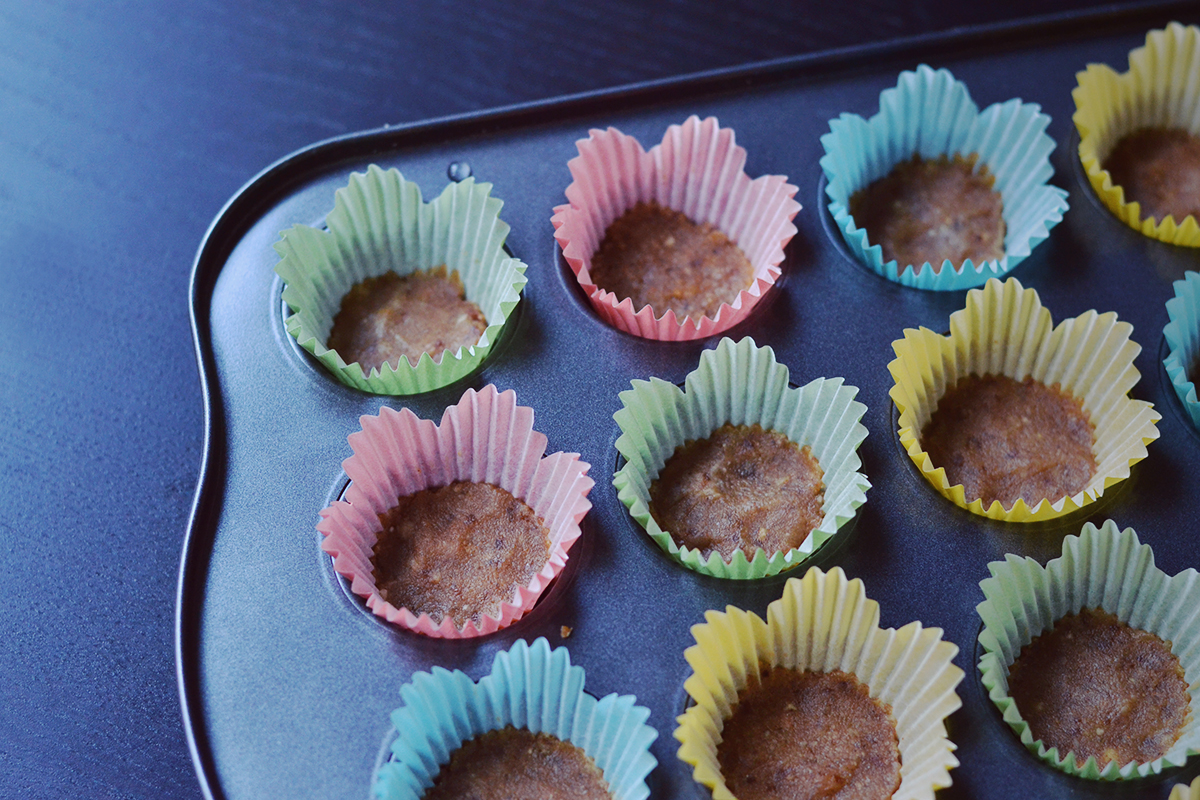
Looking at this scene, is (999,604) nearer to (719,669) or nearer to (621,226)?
(719,669)

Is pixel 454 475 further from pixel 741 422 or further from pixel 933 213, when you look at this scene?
pixel 933 213

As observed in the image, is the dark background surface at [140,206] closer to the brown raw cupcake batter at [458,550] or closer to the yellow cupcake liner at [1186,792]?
the brown raw cupcake batter at [458,550]

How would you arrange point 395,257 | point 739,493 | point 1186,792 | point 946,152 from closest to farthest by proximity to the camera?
point 1186,792 < point 739,493 < point 395,257 < point 946,152

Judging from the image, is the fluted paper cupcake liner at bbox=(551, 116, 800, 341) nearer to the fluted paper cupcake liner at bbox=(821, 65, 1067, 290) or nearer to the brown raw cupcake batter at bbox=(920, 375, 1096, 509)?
the fluted paper cupcake liner at bbox=(821, 65, 1067, 290)

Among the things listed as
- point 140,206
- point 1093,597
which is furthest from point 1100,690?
point 140,206

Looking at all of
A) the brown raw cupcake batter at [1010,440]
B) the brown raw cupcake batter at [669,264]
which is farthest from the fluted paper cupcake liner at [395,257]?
the brown raw cupcake batter at [1010,440]

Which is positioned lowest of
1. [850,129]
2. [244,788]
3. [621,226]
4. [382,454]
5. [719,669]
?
[244,788]

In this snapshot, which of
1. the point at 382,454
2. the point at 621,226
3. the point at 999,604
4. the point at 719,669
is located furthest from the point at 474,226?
the point at 999,604
